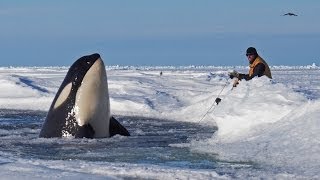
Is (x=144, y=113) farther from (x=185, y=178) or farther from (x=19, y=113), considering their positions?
(x=185, y=178)

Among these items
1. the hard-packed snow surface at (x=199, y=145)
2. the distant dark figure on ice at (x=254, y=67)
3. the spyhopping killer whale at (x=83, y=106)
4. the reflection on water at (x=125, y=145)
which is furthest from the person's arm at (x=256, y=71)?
the spyhopping killer whale at (x=83, y=106)

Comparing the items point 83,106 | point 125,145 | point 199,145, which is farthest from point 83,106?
point 199,145

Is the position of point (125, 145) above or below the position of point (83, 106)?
below

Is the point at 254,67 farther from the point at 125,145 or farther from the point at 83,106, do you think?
the point at 125,145

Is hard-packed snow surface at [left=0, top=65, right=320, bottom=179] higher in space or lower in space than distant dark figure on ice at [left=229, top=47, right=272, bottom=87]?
lower

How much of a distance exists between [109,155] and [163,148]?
2.94 ft

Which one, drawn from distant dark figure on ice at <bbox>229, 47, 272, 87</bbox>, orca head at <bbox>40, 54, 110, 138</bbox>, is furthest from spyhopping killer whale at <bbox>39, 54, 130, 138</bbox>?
distant dark figure on ice at <bbox>229, 47, 272, 87</bbox>

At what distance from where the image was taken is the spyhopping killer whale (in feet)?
31.1

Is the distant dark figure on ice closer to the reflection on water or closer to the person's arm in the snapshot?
the person's arm

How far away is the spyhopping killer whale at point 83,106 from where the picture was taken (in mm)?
9492

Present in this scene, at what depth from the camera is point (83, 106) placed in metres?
9.52

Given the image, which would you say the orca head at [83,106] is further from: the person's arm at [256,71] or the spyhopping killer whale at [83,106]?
the person's arm at [256,71]

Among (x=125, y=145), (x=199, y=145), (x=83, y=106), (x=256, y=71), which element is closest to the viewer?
(x=199, y=145)

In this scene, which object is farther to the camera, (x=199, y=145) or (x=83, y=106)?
(x=83, y=106)
